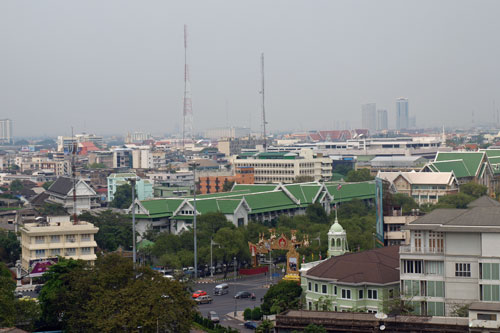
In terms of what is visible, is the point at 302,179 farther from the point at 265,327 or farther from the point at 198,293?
the point at 265,327

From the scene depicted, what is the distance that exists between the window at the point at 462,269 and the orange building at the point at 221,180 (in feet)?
242

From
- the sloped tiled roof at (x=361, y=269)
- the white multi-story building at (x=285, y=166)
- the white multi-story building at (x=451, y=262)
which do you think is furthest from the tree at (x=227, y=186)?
the white multi-story building at (x=451, y=262)

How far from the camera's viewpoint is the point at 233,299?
166 ft

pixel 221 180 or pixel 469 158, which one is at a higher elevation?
pixel 469 158

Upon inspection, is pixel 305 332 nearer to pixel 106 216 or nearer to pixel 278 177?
pixel 106 216

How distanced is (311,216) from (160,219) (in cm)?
1201

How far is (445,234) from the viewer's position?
3675 centimetres

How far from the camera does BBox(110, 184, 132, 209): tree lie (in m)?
103

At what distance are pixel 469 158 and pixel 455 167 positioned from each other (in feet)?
12.8

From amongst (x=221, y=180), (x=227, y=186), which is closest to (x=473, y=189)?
(x=227, y=186)

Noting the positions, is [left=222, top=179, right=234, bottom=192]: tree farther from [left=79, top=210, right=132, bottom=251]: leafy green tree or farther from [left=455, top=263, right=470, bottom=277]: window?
[left=455, top=263, right=470, bottom=277]: window

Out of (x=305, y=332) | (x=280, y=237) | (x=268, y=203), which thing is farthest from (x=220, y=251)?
(x=305, y=332)

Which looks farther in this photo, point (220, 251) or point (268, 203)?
point (268, 203)

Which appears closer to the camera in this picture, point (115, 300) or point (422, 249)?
point (115, 300)
